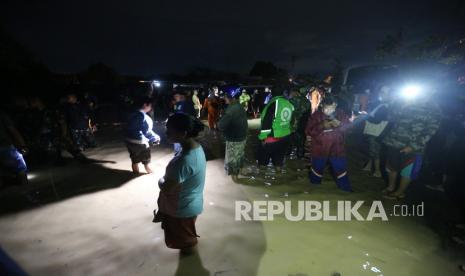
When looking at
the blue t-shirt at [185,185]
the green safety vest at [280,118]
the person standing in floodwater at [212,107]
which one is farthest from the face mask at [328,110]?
the person standing in floodwater at [212,107]

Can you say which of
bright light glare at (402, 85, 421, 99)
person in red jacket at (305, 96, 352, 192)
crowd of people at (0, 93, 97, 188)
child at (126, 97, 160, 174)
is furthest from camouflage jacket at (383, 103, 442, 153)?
crowd of people at (0, 93, 97, 188)

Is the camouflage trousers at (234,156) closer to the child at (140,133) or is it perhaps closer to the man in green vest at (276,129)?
the man in green vest at (276,129)

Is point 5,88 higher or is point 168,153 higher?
point 5,88

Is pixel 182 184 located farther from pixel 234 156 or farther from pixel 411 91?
pixel 411 91

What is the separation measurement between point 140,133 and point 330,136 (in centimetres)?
357

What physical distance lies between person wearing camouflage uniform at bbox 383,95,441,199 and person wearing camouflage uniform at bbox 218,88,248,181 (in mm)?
2573

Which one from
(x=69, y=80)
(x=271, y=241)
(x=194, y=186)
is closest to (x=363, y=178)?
(x=271, y=241)

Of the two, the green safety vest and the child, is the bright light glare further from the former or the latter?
the child

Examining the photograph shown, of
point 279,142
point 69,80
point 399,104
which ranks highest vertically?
point 69,80

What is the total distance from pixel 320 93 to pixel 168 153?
4842 millimetres

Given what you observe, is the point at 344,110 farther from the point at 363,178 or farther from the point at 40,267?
the point at 40,267

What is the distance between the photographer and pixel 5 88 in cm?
1280

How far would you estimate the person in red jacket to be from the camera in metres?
4.93

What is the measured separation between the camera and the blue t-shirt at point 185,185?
8.75 feet
